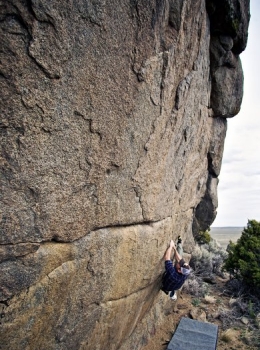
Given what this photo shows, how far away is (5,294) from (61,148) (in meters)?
1.76

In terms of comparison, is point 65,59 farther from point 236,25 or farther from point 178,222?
point 236,25

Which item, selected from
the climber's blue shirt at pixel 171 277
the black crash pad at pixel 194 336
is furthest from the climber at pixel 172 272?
the black crash pad at pixel 194 336

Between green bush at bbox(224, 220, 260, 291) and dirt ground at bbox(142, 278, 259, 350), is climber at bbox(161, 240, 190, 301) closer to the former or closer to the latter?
dirt ground at bbox(142, 278, 259, 350)

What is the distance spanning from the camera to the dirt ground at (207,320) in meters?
7.21

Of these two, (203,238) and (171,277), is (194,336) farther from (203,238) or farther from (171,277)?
(203,238)

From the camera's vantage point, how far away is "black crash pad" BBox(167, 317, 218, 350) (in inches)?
269

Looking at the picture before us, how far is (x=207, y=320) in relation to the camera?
840 centimetres

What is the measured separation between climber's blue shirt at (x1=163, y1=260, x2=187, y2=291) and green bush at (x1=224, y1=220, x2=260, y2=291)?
181 inches

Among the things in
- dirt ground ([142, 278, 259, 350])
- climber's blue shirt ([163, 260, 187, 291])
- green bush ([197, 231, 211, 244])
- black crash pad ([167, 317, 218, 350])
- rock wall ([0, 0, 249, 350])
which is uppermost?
rock wall ([0, 0, 249, 350])

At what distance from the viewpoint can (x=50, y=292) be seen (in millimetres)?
3514

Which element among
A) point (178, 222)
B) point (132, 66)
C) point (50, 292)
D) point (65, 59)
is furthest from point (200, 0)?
point (50, 292)

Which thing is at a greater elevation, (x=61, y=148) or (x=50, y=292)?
(x=61, y=148)

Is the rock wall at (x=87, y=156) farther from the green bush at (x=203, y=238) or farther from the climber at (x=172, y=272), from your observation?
the green bush at (x=203, y=238)

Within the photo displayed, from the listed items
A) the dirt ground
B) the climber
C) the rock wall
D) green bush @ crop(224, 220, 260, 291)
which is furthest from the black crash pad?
green bush @ crop(224, 220, 260, 291)
